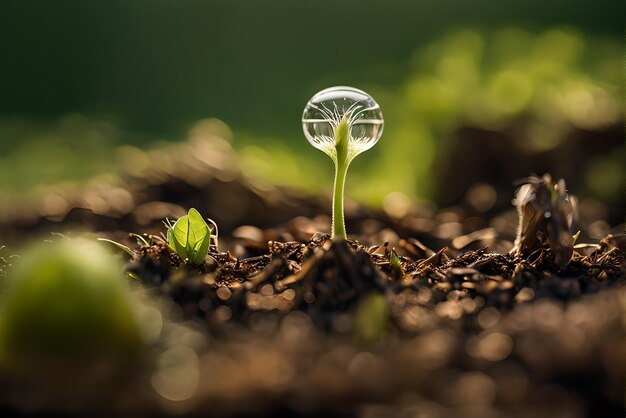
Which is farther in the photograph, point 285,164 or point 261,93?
point 261,93

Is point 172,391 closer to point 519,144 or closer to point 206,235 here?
point 206,235

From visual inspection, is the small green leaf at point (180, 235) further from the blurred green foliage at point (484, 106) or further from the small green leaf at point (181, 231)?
the blurred green foliage at point (484, 106)

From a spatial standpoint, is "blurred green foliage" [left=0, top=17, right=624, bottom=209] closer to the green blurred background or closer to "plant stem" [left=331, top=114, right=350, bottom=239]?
the green blurred background

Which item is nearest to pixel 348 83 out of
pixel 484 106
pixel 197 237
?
pixel 484 106

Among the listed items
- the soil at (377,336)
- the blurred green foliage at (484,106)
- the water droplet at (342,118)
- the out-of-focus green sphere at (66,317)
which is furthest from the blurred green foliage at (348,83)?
the out-of-focus green sphere at (66,317)

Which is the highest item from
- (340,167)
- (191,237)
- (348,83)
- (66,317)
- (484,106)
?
(348,83)

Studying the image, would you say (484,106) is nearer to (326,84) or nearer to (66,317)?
(326,84)

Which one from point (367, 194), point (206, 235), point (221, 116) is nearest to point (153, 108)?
point (221, 116)

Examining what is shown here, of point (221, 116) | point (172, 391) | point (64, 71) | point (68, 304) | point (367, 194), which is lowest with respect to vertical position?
point (172, 391)
